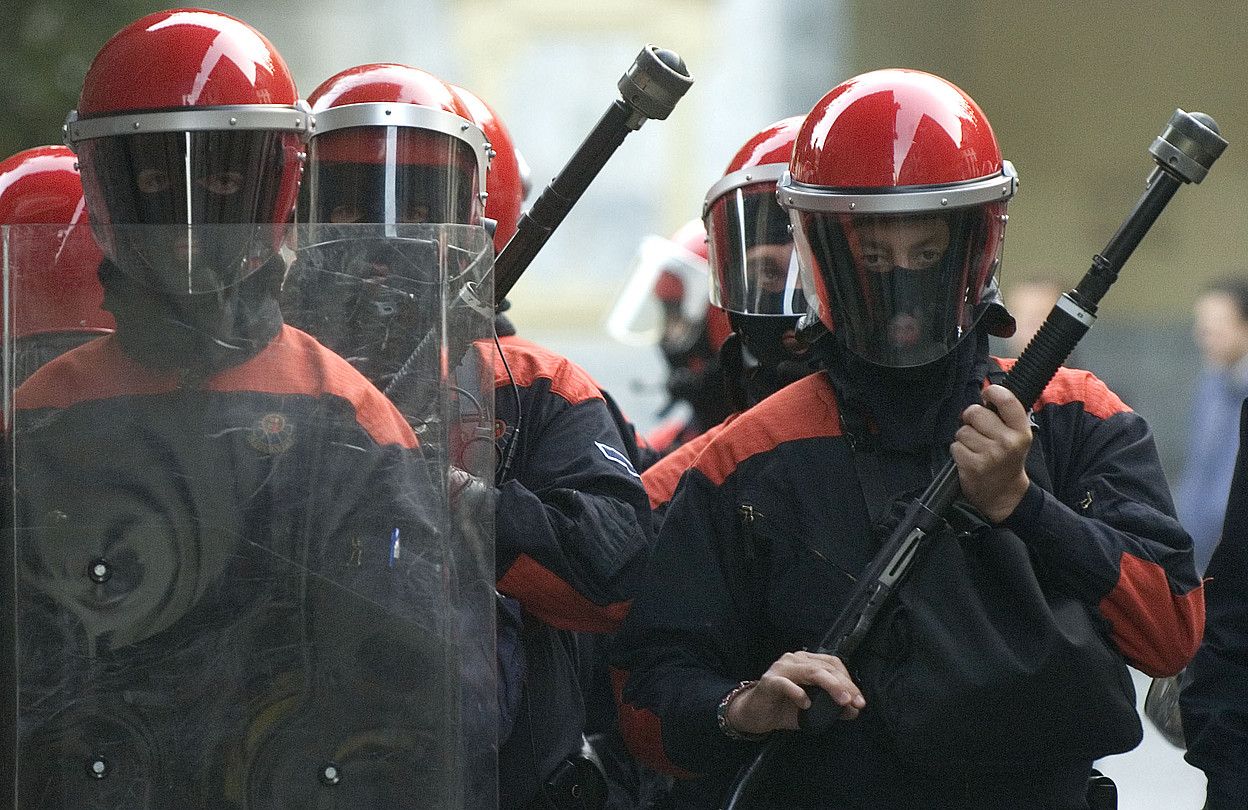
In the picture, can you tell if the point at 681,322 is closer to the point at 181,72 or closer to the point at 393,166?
the point at 393,166

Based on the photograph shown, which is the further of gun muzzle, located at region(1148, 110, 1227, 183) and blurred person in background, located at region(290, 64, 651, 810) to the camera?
blurred person in background, located at region(290, 64, 651, 810)

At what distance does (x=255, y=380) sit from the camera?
2.06 m

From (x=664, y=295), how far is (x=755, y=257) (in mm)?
2686

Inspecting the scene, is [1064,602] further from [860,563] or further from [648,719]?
[648,719]

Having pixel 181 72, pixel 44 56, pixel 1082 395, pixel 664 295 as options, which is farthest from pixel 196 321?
pixel 44 56

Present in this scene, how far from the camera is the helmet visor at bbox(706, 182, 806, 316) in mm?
3457

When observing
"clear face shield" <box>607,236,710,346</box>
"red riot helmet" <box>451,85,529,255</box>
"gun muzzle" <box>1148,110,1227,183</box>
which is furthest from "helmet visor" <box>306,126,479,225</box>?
"clear face shield" <box>607,236,710,346</box>

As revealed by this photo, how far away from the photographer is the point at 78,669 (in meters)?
2.03

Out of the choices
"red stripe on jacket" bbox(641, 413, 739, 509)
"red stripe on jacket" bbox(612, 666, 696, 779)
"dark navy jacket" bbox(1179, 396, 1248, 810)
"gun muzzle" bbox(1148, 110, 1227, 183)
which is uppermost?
"gun muzzle" bbox(1148, 110, 1227, 183)

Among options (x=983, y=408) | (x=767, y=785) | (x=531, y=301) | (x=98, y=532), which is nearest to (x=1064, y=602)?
(x=983, y=408)

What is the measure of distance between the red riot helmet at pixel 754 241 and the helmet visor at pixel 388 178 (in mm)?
741

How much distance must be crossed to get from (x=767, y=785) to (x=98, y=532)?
1028mm

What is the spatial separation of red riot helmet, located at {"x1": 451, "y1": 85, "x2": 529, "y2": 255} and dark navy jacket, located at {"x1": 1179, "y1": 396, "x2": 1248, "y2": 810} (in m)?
1.43

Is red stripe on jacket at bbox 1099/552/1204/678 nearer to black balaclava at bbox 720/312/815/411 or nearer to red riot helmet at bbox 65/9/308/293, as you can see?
black balaclava at bbox 720/312/815/411
